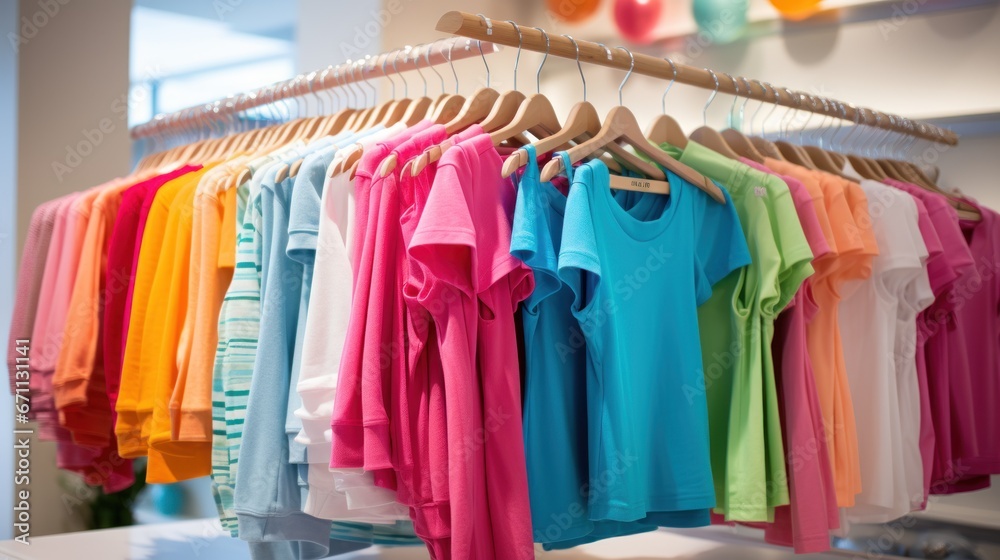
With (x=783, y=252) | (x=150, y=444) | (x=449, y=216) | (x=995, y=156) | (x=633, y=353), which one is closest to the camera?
(x=449, y=216)

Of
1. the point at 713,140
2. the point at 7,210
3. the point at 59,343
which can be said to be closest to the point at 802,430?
the point at 713,140

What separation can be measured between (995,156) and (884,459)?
1.12 meters

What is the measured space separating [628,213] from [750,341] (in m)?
0.41

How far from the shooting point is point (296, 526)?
1879 millimetres

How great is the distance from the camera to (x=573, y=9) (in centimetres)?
377

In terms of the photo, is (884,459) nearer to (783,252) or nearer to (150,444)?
(783,252)

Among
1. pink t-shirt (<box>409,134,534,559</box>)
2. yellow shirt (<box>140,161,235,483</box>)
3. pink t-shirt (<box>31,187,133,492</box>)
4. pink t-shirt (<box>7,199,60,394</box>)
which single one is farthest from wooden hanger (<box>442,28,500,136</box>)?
pink t-shirt (<box>7,199,60,394</box>)

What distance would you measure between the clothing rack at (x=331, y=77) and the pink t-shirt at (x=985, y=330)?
154 centimetres

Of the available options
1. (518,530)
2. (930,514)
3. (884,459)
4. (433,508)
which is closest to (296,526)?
(433,508)

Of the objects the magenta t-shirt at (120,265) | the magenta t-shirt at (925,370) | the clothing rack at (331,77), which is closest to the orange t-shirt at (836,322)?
the magenta t-shirt at (925,370)

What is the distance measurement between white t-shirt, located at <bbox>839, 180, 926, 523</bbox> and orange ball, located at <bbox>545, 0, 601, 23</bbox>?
5.99 ft

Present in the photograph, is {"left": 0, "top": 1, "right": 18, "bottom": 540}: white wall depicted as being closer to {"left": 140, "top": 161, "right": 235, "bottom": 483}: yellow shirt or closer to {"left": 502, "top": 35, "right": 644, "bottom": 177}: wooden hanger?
{"left": 140, "top": 161, "right": 235, "bottom": 483}: yellow shirt

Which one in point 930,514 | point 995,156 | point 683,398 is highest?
point 995,156

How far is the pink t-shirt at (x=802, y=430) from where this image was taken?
1.93 m
